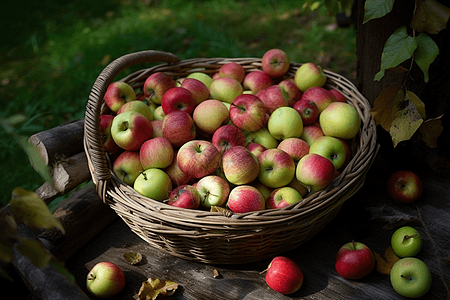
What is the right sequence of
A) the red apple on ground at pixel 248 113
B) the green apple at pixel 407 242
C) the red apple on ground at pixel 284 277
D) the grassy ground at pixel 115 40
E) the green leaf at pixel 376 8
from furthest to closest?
1. the grassy ground at pixel 115 40
2. the red apple on ground at pixel 248 113
3. the green apple at pixel 407 242
4. the red apple on ground at pixel 284 277
5. the green leaf at pixel 376 8

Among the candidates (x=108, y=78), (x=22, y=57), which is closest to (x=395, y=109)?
(x=108, y=78)

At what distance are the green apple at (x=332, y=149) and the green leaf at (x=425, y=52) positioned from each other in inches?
19.5

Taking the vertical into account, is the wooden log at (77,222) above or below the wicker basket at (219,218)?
below

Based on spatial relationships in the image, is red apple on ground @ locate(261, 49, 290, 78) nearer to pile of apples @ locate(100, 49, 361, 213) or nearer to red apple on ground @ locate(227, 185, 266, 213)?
pile of apples @ locate(100, 49, 361, 213)

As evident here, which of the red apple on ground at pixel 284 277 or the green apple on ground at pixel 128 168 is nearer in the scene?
the red apple on ground at pixel 284 277

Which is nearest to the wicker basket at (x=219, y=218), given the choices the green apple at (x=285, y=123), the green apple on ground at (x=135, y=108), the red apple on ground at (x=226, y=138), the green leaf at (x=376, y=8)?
the green apple on ground at (x=135, y=108)

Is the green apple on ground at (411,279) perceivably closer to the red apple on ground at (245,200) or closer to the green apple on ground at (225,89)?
the red apple on ground at (245,200)

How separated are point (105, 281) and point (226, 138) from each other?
0.82 meters

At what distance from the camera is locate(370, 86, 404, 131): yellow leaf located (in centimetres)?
151

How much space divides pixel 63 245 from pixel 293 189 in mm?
1119

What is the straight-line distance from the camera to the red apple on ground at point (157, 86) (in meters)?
1.99

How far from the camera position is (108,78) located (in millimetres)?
1632

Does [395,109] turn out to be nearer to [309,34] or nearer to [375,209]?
[375,209]

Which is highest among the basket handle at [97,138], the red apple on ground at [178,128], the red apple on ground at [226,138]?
the basket handle at [97,138]
